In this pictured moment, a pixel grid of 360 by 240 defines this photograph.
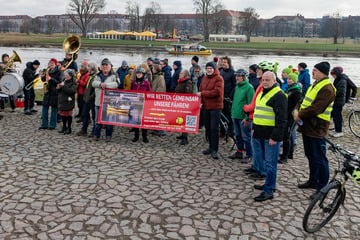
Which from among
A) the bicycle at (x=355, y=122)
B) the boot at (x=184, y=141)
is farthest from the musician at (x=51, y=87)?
the bicycle at (x=355, y=122)

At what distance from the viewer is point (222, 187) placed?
233 inches

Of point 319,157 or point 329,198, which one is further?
point 319,157

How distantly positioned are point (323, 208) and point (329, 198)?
153 millimetres

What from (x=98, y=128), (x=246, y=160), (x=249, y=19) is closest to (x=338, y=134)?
(x=246, y=160)

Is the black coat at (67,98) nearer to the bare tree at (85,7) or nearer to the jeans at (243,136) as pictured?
the jeans at (243,136)

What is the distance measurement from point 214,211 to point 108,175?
2.16 m

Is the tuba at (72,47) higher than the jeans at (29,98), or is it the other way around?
the tuba at (72,47)

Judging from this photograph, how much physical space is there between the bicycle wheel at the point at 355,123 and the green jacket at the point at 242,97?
179 inches

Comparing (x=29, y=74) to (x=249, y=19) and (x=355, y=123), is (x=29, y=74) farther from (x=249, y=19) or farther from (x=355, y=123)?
(x=249, y=19)

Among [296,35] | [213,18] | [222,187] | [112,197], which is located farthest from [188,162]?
[296,35]

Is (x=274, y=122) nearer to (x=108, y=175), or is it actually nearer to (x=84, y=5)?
(x=108, y=175)

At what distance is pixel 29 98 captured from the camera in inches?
439

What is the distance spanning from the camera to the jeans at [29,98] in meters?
11.0

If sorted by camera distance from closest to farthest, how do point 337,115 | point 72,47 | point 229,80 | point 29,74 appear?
point 229,80, point 337,115, point 29,74, point 72,47
